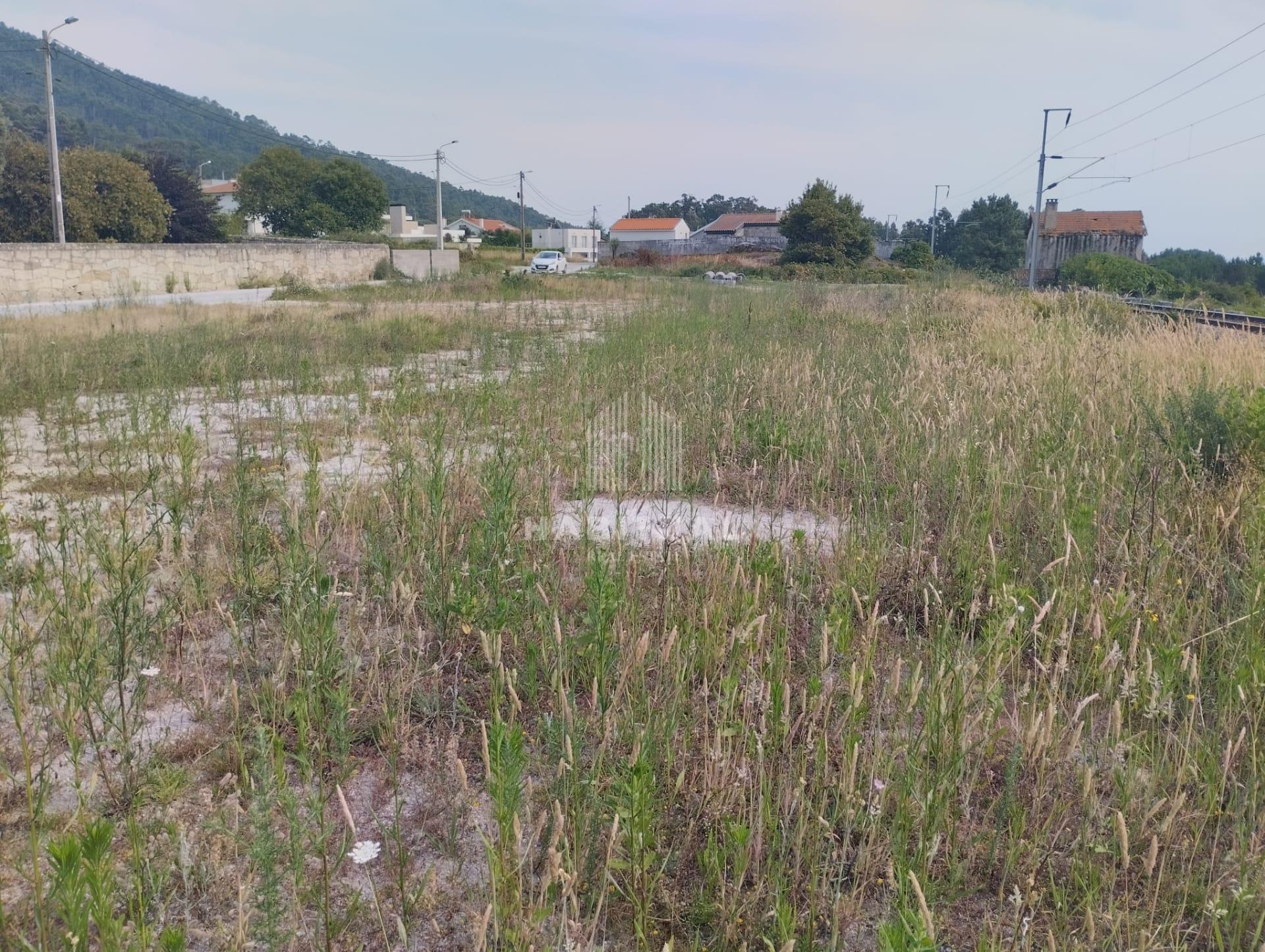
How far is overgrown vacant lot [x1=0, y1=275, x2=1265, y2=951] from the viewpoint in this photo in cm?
178

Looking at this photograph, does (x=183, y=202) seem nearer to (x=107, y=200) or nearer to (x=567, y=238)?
(x=107, y=200)

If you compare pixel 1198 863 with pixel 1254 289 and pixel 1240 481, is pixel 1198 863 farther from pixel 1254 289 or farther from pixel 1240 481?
pixel 1254 289

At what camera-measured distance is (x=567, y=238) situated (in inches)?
3824

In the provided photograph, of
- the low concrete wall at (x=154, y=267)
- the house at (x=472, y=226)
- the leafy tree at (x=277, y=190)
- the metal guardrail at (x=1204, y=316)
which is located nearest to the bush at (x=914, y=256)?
the metal guardrail at (x=1204, y=316)

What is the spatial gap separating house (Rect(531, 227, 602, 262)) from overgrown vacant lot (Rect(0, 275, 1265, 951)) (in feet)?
298

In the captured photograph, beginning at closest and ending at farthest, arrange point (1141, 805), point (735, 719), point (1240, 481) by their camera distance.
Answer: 1. point (1141, 805)
2. point (735, 719)
3. point (1240, 481)

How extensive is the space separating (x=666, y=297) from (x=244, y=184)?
50830mm

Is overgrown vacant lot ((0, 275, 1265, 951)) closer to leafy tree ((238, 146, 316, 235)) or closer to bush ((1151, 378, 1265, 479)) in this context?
bush ((1151, 378, 1265, 479))

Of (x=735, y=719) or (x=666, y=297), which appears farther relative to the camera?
(x=666, y=297)

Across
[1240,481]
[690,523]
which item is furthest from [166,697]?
[1240,481]

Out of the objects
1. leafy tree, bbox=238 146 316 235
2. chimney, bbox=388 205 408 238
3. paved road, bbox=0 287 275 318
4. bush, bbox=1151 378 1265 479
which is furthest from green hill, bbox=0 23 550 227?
bush, bbox=1151 378 1265 479

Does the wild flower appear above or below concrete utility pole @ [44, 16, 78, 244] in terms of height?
below

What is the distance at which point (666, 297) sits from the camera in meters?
16.2

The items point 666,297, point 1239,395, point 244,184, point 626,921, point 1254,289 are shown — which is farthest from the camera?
point 244,184
